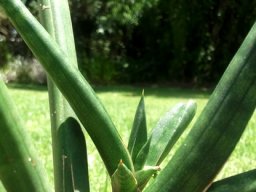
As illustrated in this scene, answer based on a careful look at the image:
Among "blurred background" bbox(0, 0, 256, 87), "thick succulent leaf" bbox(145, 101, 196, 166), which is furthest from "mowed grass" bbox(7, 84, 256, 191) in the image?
"blurred background" bbox(0, 0, 256, 87)

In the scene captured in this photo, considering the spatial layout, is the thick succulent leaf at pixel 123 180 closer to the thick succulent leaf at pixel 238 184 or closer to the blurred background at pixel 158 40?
the thick succulent leaf at pixel 238 184

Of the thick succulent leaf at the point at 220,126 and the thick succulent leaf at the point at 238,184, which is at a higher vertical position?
the thick succulent leaf at the point at 220,126

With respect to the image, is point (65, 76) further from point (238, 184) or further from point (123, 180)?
point (238, 184)

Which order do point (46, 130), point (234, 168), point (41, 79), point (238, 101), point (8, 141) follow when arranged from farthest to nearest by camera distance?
point (41, 79) → point (46, 130) → point (234, 168) → point (8, 141) → point (238, 101)

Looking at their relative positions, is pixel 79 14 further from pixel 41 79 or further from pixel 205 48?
pixel 205 48

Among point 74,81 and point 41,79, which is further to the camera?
point 41,79

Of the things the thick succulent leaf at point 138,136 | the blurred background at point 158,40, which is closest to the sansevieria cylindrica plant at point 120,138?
the thick succulent leaf at point 138,136

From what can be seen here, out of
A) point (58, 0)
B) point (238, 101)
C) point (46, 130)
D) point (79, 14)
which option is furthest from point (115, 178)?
point (79, 14)

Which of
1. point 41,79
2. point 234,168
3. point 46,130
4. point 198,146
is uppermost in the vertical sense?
point 198,146

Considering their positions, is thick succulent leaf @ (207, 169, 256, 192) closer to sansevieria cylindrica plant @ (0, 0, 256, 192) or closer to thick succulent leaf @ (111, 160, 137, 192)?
sansevieria cylindrica plant @ (0, 0, 256, 192)
